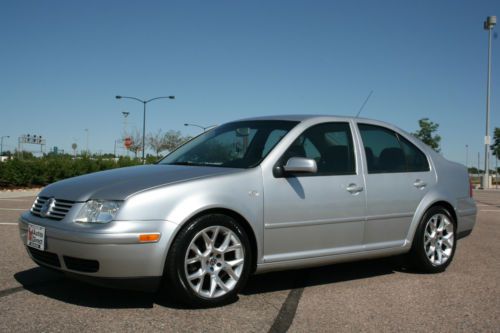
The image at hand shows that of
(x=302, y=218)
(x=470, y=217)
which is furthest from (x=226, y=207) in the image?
(x=470, y=217)

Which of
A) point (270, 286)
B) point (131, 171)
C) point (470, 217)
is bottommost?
point (270, 286)

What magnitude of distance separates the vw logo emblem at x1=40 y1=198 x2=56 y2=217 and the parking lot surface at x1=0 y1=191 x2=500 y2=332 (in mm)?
657

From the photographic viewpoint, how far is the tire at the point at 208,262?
4.03 meters

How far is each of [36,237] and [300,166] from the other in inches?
82.9

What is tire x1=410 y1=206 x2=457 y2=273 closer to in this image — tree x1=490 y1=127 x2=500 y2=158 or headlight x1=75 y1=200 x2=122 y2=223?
headlight x1=75 y1=200 x2=122 y2=223

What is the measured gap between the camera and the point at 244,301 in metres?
4.44

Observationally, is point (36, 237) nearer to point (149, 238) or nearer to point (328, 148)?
point (149, 238)

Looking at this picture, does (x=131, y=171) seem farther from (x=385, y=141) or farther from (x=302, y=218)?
(x=385, y=141)

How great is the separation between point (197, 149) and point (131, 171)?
86cm

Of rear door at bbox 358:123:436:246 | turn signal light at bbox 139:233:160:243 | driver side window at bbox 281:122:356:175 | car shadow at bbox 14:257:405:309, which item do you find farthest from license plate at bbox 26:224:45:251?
rear door at bbox 358:123:436:246

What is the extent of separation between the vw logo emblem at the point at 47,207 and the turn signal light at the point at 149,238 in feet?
2.79

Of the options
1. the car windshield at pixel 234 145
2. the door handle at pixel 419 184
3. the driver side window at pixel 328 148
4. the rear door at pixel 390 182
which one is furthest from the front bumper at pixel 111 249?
the door handle at pixel 419 184

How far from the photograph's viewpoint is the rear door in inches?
206

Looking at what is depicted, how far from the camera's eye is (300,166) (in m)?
4.51
